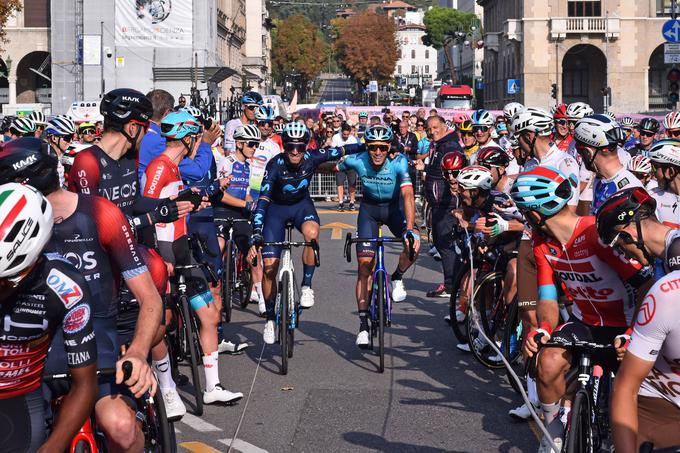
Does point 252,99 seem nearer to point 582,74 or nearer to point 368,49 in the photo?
point 582,74

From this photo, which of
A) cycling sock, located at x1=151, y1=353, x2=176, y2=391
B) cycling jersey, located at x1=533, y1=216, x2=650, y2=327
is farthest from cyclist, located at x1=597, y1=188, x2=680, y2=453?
cycling sock, located at x1=151, y1=353, x2=176, y2=391

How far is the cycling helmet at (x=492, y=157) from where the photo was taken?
1046 cm

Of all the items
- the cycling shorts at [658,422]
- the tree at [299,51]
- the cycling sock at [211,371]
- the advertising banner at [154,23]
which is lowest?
the cycling sock at [211,371]

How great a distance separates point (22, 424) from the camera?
4176mm

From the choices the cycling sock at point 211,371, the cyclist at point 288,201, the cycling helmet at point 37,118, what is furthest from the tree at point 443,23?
the cycling sock at point 211,371

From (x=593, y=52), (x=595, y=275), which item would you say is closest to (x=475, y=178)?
(x=595, y=275)

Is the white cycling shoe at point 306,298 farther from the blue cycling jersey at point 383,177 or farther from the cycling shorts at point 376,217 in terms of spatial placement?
the blue cycling jersey at point 383,177

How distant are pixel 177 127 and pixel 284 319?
2.00 metres

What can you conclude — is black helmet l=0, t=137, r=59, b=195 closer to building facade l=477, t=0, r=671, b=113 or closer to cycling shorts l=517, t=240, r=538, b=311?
cycling shorts l=517, t=240, r=538, b=311

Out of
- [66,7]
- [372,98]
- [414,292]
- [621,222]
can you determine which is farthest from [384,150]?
[372,98]

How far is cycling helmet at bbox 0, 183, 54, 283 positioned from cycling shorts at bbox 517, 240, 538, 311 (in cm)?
436

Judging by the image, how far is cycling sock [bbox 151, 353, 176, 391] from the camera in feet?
24.8

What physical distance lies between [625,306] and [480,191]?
4.34m

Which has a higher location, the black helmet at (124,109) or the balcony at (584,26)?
the balcony at (584,26)
